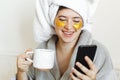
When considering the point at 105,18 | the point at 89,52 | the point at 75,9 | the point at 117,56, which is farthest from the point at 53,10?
the point at 117,56

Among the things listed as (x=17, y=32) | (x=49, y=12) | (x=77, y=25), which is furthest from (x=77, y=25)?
(x=17, y=32)

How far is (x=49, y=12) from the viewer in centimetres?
110

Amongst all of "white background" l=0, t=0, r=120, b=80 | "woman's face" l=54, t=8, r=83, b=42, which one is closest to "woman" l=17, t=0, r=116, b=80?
"woman's face" l=54, t=8, r=83, b=42

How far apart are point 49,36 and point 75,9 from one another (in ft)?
0.71

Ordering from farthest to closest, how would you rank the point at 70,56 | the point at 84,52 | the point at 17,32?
the point at 17,32 < the point at 70,56 < the point at 84,52

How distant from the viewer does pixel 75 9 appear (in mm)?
1055

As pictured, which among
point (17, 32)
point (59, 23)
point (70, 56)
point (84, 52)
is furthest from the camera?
point (17, 32)

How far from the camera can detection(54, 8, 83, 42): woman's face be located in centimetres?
106

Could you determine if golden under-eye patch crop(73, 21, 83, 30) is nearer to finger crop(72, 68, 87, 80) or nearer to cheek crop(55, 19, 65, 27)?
cheek crop(55, 19, 65, 27)

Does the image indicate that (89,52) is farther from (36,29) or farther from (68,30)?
(36,29)

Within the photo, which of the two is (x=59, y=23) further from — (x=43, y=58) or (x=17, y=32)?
(x=17, y=32)

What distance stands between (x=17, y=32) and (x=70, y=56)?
43 cm

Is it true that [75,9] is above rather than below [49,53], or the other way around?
above

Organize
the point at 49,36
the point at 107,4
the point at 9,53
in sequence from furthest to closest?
1. the point at 9,53
2. the point at 107,4
3. the point at 49,36
